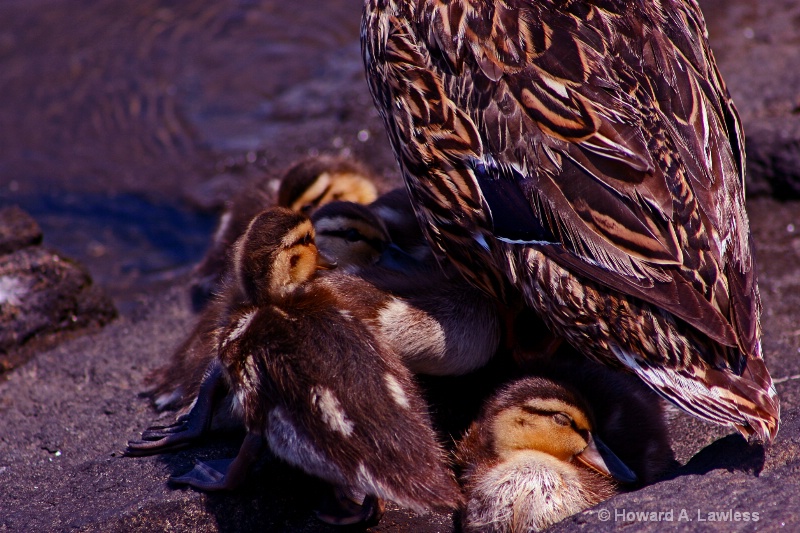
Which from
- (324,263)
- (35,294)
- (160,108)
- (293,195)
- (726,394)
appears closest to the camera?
(726,394)

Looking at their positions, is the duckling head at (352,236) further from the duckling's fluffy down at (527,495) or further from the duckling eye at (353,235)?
the duckling's fluffy down at (527,495)

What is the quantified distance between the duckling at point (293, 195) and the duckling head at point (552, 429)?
1822 mm

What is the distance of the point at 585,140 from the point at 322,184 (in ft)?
6.67

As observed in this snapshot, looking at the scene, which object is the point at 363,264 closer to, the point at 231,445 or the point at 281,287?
the point at 281,287

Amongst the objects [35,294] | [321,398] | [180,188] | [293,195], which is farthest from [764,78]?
[35,294]

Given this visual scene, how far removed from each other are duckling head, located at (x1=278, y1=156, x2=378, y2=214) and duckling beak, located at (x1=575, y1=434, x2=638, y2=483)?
1.98 meters

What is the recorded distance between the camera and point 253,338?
3141 mm


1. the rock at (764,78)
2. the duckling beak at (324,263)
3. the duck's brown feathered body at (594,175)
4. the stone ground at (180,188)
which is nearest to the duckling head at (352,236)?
the duckling beak at (324,263)

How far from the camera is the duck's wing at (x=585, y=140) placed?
291 centimetres

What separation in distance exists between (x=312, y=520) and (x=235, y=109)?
5.70m

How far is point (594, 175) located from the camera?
2.96 meters

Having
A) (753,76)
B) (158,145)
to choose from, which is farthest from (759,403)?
(158,145)

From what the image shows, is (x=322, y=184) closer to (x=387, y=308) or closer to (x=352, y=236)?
(x=352, y=236)

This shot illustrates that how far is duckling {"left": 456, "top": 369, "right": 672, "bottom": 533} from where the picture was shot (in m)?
3.05
